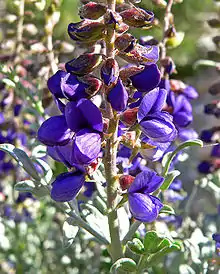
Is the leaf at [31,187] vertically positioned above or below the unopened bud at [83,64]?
below

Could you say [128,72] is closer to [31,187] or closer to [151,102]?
[151,102]

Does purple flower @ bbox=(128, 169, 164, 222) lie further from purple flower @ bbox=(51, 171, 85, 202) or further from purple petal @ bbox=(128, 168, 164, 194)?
purple flower @ bbox=(51, 171, 85, 202)

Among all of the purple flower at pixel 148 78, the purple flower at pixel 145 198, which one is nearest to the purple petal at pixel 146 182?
the purple flower at pixel 145 198

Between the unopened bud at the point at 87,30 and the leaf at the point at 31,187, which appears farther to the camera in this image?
the leaf at the point at 31,187

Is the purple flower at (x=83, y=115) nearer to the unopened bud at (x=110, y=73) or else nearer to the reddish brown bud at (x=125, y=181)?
the unopened bud at (x=110, y=73)

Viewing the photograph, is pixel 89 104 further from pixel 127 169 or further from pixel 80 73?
pixel 127 169

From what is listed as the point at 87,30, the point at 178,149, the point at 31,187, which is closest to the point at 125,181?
the point at 178,149

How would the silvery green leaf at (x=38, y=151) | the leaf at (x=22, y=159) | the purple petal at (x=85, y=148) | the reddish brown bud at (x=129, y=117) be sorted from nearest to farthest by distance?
the purple petal at (x=85, y=148) < the reddish brown bud at (x=129, y=117) < the leaf at (x=22, y=159) < the silvery green leaf at (x=38, y=151)
